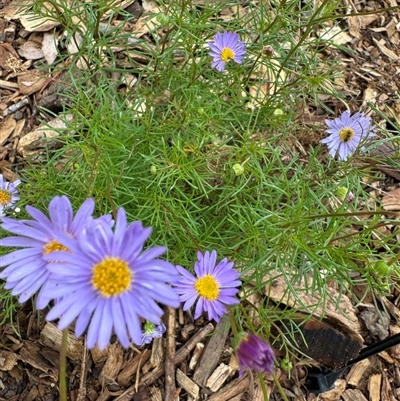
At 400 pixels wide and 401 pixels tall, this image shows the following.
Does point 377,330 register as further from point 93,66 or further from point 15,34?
point 15,34

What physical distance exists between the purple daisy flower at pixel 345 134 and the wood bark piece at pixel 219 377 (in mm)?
874

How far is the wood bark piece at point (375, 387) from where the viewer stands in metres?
1.91

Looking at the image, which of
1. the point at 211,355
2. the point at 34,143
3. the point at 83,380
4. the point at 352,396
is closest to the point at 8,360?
the point at 83,380

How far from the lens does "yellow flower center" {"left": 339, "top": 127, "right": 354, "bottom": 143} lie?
1.73 m

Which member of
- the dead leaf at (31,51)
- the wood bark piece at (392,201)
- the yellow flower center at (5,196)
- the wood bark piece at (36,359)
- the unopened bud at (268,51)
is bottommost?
the wood bark piece at (36,359)

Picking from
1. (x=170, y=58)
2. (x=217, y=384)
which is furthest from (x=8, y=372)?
(x=170, y=58)

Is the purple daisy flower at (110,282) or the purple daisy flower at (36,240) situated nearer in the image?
the purple daisy flower at (110,282)

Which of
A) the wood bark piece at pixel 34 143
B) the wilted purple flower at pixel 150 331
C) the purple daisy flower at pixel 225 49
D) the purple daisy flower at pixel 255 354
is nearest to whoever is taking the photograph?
the purple daisy flower at pixel 255 354

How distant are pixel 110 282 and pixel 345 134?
1.12 meters

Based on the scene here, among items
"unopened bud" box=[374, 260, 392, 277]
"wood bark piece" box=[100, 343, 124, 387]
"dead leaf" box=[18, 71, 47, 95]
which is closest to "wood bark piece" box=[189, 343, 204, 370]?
"wood bark piece" box=[100, 343, 124, 387]

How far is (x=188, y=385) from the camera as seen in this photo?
1.78 meters

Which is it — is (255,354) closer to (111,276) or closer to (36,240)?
(111,276)

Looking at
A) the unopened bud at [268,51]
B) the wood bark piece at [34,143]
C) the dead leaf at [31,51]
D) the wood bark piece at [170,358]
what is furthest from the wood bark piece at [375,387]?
the dead leaf at [31,51]

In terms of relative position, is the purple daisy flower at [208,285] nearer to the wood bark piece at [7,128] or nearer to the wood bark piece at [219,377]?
the wood bark piece at [219,377]
